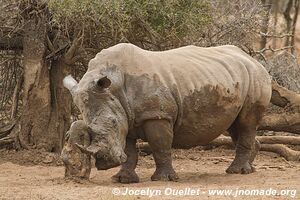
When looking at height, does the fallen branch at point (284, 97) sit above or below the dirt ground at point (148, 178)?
above

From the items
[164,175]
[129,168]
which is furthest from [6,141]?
[164,175]

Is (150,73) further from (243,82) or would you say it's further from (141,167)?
(141,167)

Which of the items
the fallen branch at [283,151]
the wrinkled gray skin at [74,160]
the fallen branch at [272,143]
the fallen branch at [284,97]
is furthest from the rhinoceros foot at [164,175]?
the fallen branch at [284,97]

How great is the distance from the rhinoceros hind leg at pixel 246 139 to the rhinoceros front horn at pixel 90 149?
101 inches

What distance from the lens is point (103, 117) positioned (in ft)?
29.8

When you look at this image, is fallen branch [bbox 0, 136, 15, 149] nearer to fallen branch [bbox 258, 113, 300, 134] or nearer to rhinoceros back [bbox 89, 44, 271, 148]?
rhinoceros back [bbox 89, 44, 271, 148]

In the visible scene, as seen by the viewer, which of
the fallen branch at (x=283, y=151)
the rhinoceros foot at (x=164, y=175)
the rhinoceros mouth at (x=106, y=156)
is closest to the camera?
the rhinoceros mouth at (x=106, y=156)

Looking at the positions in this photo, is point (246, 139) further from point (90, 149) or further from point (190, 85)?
point (90, 149)

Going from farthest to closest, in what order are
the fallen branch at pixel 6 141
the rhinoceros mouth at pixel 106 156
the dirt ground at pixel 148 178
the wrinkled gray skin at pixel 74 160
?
1. the fallen branch at pixel 6 141
2. the wrinkled gray skin at pixel 74 160
3. the rhinoceros mouth at pixel 106 156
4. the dirt ground at pixel 148 178

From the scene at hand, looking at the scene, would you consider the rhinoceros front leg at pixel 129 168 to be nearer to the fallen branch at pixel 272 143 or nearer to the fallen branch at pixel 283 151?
the fallen branch at pixel 272 143

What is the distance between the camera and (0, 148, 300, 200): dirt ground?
8.09 meters

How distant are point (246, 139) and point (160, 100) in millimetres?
1955

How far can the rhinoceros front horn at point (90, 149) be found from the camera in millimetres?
Result: 8773

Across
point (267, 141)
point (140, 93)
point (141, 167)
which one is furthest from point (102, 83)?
point (267, 141)
